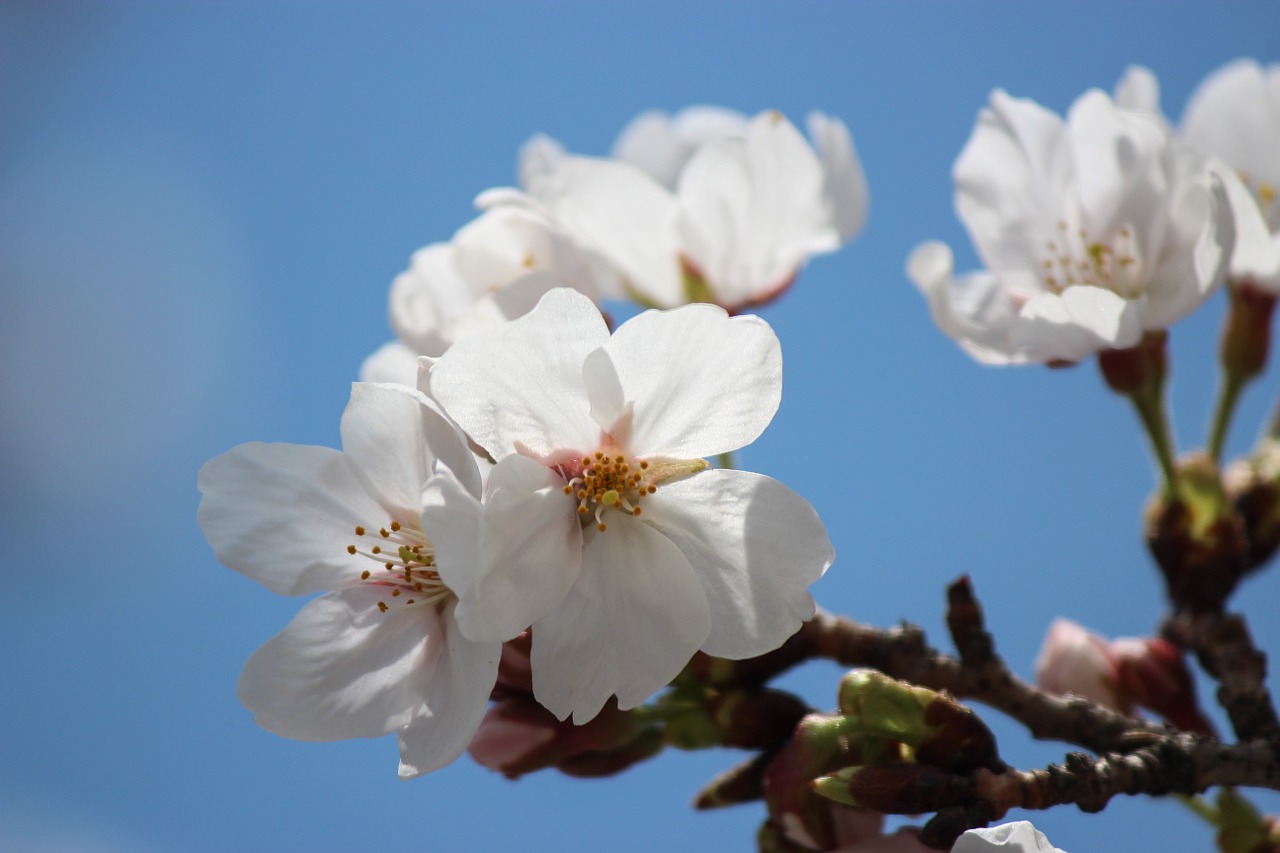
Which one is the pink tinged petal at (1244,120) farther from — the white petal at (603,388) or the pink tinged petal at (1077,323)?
the white petal at (603,388)

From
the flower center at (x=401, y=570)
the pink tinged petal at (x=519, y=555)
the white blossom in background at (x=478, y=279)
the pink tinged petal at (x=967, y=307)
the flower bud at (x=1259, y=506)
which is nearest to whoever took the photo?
the pink tinged petal at (x=519, y=555)

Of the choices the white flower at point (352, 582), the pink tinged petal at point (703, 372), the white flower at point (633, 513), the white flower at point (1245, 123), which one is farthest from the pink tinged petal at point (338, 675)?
the white flower at point (1245, 123)

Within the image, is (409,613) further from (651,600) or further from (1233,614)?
(1233,614)

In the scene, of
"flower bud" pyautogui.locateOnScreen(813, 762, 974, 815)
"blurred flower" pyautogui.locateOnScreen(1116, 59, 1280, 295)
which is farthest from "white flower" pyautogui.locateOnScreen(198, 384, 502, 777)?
"blurred flower" pyautogui.locateOnScreen(1116, 59, 1280, 295)

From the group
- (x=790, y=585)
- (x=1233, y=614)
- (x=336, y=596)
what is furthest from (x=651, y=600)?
(x=1233, y=614)

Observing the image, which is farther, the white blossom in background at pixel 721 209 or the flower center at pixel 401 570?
the white blossom in background at pixel 721 209

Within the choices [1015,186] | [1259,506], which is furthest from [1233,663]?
[1015,186]

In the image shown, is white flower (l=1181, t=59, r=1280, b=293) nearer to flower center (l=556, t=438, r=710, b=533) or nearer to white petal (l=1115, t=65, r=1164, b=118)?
white petal (l=1115, t=65, r=1164, b=118)
